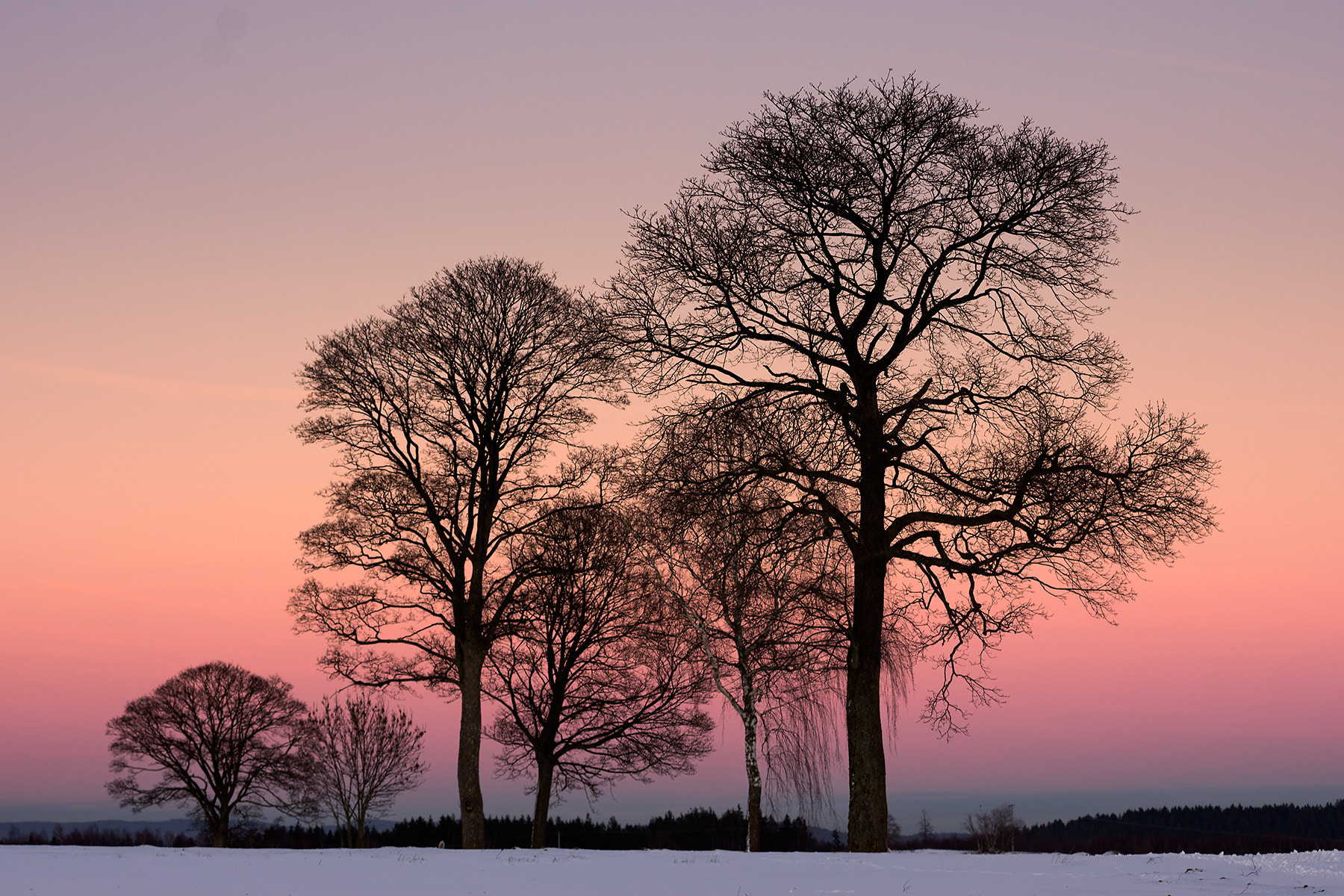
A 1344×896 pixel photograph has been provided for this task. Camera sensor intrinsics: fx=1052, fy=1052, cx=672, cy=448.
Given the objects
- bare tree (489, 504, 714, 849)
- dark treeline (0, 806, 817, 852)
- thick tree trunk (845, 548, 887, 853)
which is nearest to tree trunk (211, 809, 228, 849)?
dark treeline (0, 806, 817, 852)

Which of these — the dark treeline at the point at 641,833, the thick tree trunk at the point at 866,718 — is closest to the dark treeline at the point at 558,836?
the dark treeline at the point at 641,833

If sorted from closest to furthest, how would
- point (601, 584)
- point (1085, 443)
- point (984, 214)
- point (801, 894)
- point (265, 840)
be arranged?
point (801, 894)
point (1085, 443)
point (984, 214)
point (601, 584)
point (265, 840)

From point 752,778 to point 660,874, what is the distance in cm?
1468

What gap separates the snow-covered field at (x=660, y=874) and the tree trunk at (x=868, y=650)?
57.3 inches

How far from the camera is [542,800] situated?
31.8 m

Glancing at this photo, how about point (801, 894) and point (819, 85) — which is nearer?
point (801, 894)

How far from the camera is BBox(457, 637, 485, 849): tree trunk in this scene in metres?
24.3

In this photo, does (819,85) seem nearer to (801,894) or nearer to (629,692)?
(801,894)

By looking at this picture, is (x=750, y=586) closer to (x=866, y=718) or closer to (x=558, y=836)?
(x=866, y=718)

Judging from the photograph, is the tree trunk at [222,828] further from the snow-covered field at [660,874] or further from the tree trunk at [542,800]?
the snow-covered field at [660,874]

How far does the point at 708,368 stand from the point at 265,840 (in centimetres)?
4384

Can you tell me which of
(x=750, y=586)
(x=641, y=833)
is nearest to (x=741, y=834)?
(x=641, y=833)

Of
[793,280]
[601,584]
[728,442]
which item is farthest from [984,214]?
[601,584]

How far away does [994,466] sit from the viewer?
1742cm
